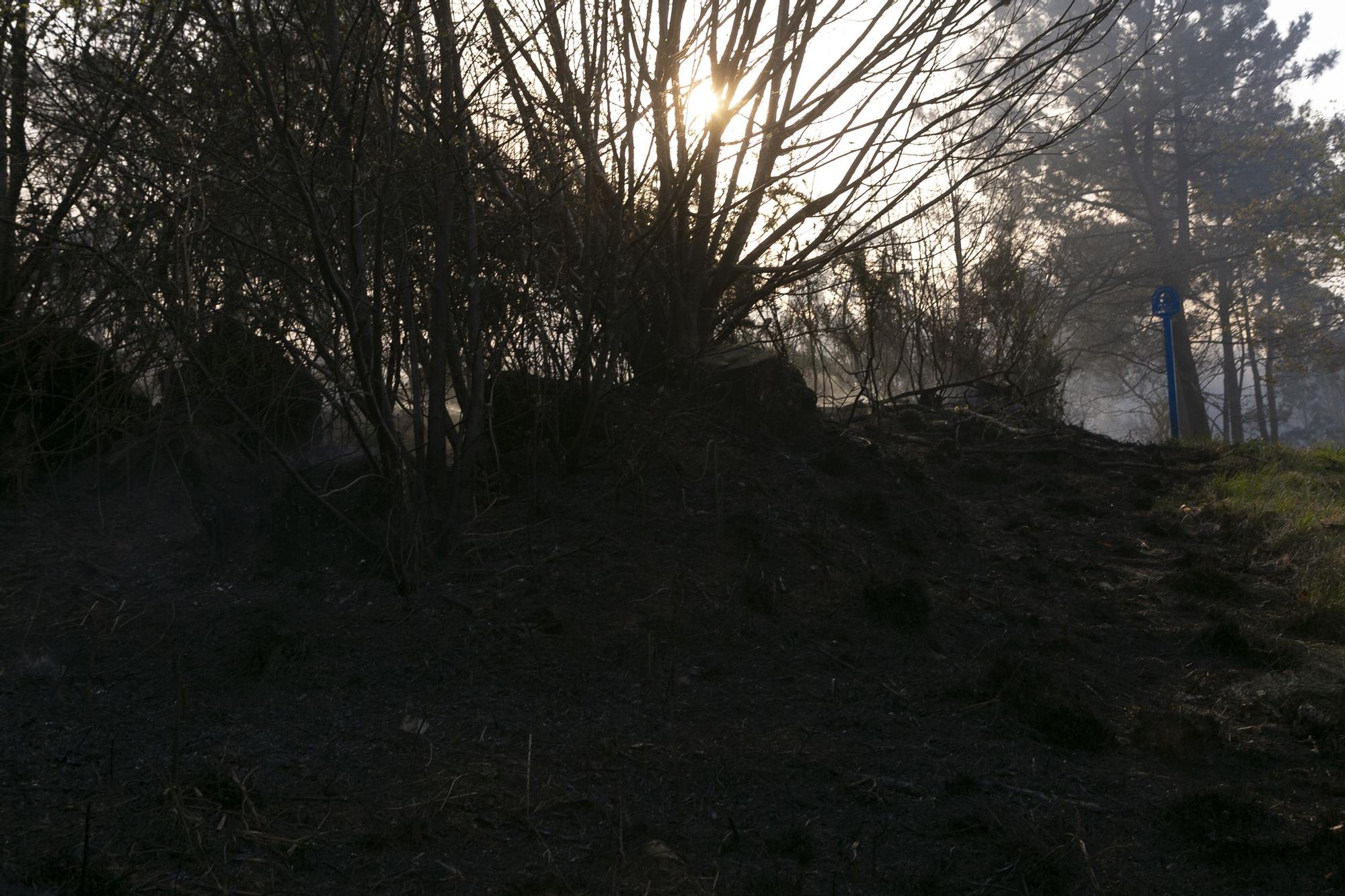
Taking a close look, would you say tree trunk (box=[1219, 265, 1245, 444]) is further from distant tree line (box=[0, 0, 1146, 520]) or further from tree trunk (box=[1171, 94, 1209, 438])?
distant tree line (box=[0, 0, 1146, 520])

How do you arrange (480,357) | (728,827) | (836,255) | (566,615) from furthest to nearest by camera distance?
(836,255)
(480,357)
(566,615)
(728,827)

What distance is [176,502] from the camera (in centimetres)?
444

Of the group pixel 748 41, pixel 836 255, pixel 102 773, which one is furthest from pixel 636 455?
pixel 102 773

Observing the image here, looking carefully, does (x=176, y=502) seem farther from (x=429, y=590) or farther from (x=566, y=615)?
(x=566, y=615)

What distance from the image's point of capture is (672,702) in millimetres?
3107

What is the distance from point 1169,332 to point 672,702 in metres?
7.11

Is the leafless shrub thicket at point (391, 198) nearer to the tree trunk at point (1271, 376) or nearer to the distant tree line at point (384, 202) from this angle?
the distant tree line at point (384, 202)

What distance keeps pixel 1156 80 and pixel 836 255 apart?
22186 millimetres

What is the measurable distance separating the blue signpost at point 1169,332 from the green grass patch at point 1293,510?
1.42 m

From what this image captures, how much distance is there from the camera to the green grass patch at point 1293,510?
4.09 m

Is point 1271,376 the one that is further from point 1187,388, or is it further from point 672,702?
point 672,702

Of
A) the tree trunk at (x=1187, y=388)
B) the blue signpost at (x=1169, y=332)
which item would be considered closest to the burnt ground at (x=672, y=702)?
the blue signpost at (x=1169, y=332)

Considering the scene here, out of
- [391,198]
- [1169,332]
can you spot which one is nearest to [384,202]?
[391,198]

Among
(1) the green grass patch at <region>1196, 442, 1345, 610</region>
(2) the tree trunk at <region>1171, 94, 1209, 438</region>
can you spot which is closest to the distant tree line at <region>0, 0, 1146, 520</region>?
(1) the green grass patch at <region>1196, 442, 1345, 610</region>
